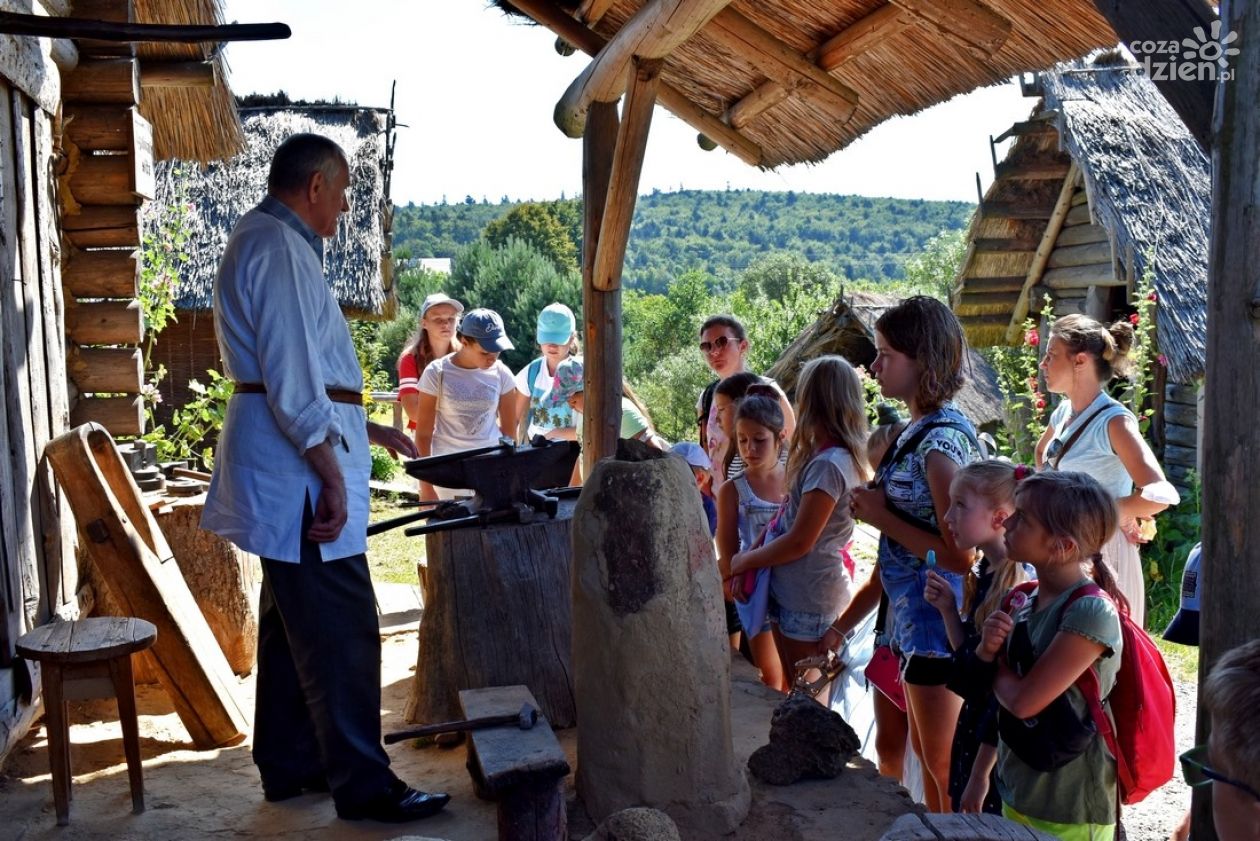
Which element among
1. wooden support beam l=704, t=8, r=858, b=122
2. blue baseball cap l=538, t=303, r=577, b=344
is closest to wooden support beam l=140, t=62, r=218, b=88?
blue baseball cap l=538, t=303, r=577, b=344

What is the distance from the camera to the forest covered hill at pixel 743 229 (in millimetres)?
64938

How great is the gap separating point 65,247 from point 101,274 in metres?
0.20

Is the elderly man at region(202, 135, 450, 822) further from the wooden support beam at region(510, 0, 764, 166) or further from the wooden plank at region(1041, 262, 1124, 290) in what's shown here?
the wooden plank at region(1041, 262, 1124, 290)

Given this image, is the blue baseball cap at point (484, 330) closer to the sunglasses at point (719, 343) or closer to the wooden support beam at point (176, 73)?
the sunglasses at point (719, 343)

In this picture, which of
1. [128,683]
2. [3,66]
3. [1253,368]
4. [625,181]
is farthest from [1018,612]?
[3,66]

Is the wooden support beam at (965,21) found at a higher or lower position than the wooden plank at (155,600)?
higher

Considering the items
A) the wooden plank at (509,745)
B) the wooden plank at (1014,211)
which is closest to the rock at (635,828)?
the wooden plank at (509,745)

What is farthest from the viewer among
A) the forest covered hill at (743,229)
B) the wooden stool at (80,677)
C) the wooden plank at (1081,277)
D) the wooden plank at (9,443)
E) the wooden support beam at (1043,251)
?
the forest covered hill at (743,229)

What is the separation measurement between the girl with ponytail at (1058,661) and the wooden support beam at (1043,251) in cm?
858

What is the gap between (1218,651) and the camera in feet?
8.40

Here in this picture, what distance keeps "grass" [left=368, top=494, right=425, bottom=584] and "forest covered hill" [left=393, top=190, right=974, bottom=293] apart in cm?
4983

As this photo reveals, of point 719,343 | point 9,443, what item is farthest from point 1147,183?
point 9,443

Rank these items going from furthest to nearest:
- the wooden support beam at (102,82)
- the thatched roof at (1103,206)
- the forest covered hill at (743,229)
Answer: the forest covered hill at (743,229) → the thatched roof at (1103,206) → the wooden support beam at (102,82)

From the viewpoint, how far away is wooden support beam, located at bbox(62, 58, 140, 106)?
5477 mm
